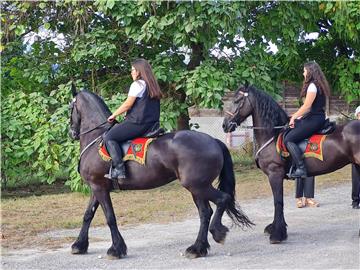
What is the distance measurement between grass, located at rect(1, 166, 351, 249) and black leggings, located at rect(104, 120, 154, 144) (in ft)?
6.55

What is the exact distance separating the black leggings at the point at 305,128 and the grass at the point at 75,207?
3.03m

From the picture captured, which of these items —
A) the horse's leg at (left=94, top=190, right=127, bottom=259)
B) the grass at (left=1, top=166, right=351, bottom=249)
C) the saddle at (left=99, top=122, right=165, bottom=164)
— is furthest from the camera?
the grass at (left=1, top=166, right=351, bottom=249)

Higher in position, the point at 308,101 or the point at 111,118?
the point at 308,101

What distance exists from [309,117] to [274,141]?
2.12 feet

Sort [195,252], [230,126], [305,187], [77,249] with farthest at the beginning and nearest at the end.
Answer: [305,187]
[230,126]
[77,249]
[195,252]

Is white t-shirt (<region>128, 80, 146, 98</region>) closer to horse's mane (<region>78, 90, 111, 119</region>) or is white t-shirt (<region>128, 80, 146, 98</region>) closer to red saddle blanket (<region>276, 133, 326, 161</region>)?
horse's mane (<region>78, 90, 111, 119</region>)

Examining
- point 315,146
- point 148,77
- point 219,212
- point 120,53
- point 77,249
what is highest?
point 120,53

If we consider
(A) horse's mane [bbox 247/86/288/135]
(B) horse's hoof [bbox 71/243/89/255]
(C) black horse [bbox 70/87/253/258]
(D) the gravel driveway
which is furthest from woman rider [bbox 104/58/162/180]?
(A) horse's mane [bbox 247/86/288/135]

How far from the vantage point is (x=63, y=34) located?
1585 centimetres

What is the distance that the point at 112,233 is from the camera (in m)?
8.58

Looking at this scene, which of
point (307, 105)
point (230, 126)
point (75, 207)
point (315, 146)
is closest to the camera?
point (307, 105)

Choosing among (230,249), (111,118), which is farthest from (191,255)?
(111,118)

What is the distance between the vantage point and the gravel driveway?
7.99m

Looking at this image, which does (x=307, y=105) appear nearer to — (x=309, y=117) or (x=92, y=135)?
(x=309, y=117)
